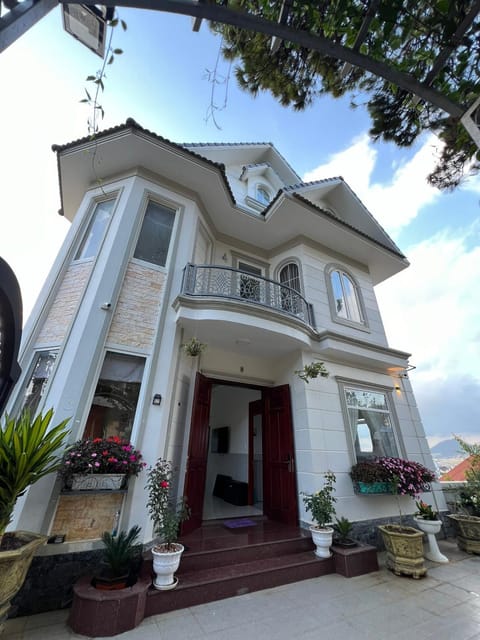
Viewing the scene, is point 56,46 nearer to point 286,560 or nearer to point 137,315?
point 137,315

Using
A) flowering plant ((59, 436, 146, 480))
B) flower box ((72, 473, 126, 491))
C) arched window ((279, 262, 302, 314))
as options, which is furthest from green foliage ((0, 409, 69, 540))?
arched window ((279, 262, 302, 314))

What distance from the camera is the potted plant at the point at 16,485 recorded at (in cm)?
216

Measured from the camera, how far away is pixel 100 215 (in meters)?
5.41

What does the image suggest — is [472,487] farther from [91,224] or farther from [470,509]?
[91,224]

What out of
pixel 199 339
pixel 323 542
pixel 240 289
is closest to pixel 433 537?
pixel 323 542

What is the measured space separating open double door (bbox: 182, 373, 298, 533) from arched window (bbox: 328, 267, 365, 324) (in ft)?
8.58

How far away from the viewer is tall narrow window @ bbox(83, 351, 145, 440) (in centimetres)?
365

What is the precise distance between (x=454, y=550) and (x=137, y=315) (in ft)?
23.4

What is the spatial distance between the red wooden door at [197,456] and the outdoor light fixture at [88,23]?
4.33 meters

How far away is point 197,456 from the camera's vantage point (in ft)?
15.2

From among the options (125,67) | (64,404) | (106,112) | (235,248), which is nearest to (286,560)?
(64,404)

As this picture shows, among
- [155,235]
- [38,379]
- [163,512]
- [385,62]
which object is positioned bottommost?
[163,512]

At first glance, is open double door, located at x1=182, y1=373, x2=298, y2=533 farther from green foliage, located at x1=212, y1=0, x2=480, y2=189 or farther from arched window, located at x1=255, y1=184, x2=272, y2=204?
arched window, located at x1=255, y1=184, x2=272, y2=204

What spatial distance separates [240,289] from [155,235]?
2094mm
